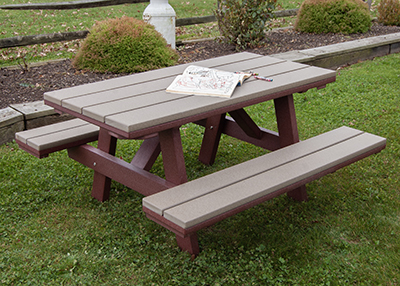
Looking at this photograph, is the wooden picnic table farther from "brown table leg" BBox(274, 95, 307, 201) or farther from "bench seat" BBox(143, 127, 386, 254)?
"bench seat" BBox(143, 127, 386, 254)

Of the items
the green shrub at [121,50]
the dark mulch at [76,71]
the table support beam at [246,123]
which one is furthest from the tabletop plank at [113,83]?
the green shrub at [121,50]

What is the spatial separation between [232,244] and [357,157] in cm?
97

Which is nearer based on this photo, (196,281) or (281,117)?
(196,281)

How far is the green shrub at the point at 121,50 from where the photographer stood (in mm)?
5297

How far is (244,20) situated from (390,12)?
13.0ft

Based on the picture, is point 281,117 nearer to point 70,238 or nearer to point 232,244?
point 232,244

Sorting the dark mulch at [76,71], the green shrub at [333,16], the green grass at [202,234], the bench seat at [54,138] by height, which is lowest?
the green grass at [202,234]

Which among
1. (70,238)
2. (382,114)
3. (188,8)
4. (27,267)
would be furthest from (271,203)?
(188,8)

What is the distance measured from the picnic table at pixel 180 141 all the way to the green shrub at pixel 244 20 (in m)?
3.34

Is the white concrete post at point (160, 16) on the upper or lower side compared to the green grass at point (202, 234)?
upper

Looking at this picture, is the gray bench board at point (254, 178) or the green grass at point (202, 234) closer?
the gray bench board at point (254, 178)

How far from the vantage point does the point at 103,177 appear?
303cm

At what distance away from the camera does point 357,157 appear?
107 inches

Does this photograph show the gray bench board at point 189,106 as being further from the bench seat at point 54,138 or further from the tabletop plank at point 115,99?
the bench seat at point 54,138
